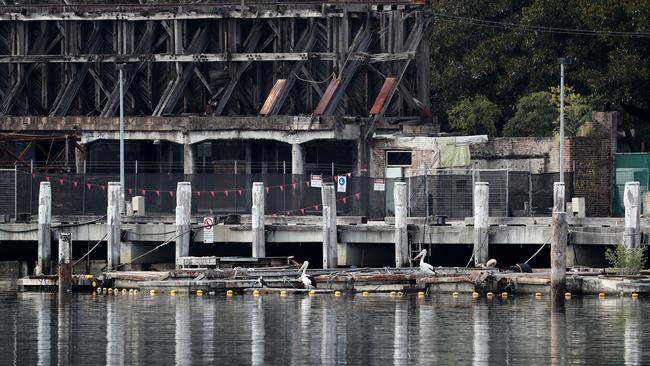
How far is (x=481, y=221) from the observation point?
220 ft

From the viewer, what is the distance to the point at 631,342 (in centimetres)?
5250

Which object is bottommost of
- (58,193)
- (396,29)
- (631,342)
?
(631,342)

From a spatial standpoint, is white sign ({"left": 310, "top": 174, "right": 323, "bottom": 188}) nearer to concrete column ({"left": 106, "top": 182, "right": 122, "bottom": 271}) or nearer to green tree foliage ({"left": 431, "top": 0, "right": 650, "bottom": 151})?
concrete column ({"left": 106, "top": 182, "right": 122, "bottom": 271})

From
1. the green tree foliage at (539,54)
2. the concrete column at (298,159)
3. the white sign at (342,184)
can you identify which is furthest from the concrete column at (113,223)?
the green tree foliage at (539,54)

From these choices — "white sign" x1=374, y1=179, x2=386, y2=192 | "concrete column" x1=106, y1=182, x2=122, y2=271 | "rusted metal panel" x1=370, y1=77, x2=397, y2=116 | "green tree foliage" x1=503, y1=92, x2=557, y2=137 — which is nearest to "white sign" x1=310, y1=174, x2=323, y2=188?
"white sign" x1=374, y1=179, x2=386, y2=192

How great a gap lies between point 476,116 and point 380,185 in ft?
61.9

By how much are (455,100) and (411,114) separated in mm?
7838

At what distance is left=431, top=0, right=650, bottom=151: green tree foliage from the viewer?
88250 mm

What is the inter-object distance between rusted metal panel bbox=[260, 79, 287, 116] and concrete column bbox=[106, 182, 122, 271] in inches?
686

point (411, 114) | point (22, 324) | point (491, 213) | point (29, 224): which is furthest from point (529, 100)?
point (22, 324)

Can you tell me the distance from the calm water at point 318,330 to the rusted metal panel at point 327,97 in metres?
21.3

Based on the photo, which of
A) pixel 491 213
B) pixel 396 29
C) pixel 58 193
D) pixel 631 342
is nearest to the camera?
pixel 631 342

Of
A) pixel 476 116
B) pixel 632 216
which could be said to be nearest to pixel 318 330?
pixel 632 216

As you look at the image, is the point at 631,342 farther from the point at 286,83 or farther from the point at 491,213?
the point at 286,83
